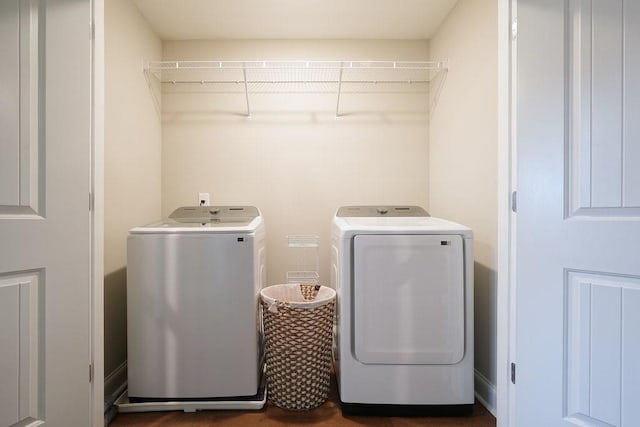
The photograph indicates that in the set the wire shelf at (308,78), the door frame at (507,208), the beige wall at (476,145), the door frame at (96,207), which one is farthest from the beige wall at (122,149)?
the beige wall at (476,145)

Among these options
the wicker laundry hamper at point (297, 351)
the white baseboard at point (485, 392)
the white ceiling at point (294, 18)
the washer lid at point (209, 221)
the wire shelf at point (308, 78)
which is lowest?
the white baseboard at point (485, 392)

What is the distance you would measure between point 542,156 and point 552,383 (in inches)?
29.0

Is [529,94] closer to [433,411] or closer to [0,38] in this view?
[433,411]

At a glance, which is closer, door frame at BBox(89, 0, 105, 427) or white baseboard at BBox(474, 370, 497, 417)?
door frame at BBox(89, 0, 105, 427)

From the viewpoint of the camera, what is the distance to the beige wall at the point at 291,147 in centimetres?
251

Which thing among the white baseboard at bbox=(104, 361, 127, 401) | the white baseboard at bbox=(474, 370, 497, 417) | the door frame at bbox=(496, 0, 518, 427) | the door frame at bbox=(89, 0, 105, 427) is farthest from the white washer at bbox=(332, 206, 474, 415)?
the white baseboard at bbox=(104, 361, 127, 401)

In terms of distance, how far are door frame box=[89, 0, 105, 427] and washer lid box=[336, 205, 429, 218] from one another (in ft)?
4.52

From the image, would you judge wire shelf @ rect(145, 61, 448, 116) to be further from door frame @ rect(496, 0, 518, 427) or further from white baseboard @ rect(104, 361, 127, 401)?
white baseboard @ rect(104, 361, 127, 401)

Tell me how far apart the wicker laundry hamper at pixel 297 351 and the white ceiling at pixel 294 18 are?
1.78 meters

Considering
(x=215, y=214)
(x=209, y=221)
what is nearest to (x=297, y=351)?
(x=209, y=221)

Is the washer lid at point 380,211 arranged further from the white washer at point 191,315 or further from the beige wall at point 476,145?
the white washer at point 191,315

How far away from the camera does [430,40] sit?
2527 millimetres

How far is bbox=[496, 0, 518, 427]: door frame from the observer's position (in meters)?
1.22

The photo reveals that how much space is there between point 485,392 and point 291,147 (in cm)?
194
